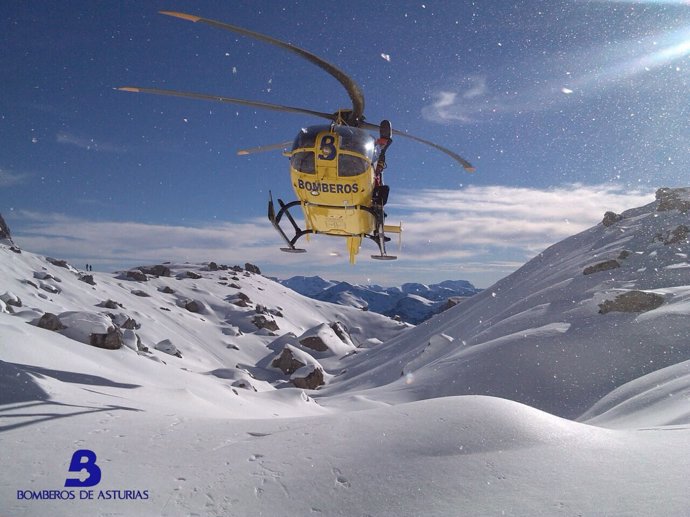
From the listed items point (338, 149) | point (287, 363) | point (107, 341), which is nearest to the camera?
point (338, 149)

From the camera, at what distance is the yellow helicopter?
350 inches

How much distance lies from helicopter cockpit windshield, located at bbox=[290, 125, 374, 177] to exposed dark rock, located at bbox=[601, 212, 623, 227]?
35.1 metres

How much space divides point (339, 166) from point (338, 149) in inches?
15.2

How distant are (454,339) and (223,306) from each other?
3862cm

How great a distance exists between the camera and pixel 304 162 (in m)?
9.11

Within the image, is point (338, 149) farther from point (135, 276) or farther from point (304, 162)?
Result: point (135, 276)

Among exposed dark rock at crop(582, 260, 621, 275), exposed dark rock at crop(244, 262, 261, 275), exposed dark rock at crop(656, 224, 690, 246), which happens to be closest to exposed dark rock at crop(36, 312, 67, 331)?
exposed dark rock at crop(582, 260, 621, 275)

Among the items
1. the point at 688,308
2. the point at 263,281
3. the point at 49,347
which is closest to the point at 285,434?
the point at 49,347

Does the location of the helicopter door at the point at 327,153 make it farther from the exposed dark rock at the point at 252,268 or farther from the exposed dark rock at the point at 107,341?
the exposed dark rock at the point at 252,268

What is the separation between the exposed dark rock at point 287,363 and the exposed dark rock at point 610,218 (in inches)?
1246

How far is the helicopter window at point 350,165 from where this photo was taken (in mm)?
8945

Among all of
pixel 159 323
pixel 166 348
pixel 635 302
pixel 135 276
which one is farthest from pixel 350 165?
pixel 135 276

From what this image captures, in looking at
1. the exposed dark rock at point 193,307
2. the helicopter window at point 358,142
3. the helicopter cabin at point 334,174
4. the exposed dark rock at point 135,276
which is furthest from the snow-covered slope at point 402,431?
the exposed dark rock at point 135,276

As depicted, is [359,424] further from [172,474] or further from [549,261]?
[549,261]
